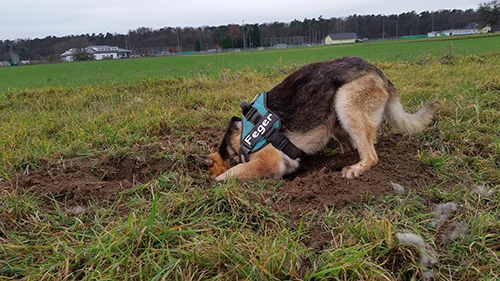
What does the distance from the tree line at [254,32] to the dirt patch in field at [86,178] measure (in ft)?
307

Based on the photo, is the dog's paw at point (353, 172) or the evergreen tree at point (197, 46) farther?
the evergreen tree at point (197, 46)

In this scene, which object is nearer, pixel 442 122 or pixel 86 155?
pixel 86 155

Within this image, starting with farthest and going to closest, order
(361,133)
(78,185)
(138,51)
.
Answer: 1. (138,51)
2. (361,133)
3. (78,185)

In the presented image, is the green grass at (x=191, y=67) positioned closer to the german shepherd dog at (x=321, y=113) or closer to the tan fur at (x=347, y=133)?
the german shepherd dog at (x=321, y=113)

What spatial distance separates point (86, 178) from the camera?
2.97 m

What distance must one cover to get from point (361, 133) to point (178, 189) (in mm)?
1990

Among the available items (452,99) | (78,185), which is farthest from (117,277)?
(452,99)

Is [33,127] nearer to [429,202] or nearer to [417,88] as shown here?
[429,202]

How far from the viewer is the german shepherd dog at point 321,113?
330cm

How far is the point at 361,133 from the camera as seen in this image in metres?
3.31

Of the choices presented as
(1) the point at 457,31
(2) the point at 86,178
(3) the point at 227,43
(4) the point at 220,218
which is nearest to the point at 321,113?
(4) the point at 220,218

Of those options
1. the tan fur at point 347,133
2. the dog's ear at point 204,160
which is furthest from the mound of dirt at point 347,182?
the dog's ear at point 204,160

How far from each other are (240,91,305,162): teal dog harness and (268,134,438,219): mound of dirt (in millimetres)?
362

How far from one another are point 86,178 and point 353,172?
2585 millimetres
